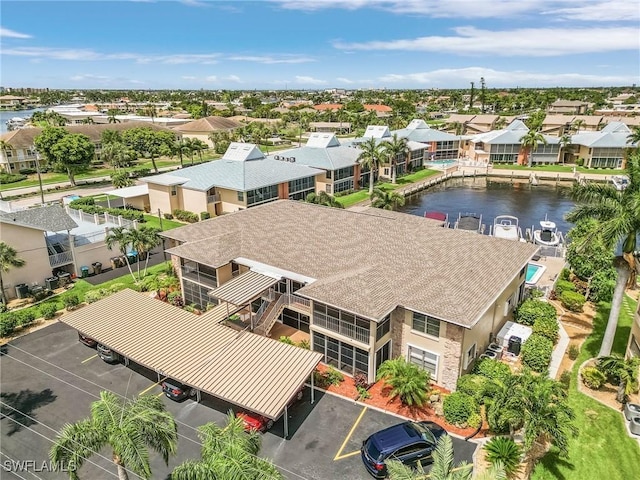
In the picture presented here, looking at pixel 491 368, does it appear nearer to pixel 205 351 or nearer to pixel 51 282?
pixel 205 351

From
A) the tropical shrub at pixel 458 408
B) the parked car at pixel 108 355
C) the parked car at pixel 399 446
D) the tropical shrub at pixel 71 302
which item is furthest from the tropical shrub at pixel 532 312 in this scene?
the tropical shrub at pixel 71 302

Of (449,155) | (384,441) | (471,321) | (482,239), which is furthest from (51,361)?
(449,155)

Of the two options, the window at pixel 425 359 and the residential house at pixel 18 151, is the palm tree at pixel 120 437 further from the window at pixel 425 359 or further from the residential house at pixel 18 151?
the residential house at pixel 18 151

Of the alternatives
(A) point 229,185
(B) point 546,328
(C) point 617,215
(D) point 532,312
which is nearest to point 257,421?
(B) point 546,328

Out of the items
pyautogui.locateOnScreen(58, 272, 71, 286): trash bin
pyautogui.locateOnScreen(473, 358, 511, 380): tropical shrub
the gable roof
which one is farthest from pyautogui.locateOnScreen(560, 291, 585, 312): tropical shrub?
the gable roof

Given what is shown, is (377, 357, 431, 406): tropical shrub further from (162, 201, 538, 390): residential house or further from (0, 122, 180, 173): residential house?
(0, 122, 180, 173): residential house

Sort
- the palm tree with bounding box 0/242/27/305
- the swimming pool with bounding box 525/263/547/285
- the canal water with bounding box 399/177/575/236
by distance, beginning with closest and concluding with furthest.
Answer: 1. the palm tree with bounding box 0/242/27/305
2. the swimming pool with bounding box 525/263/547/285
3. the canal water with bounding box 399/177/575/236
